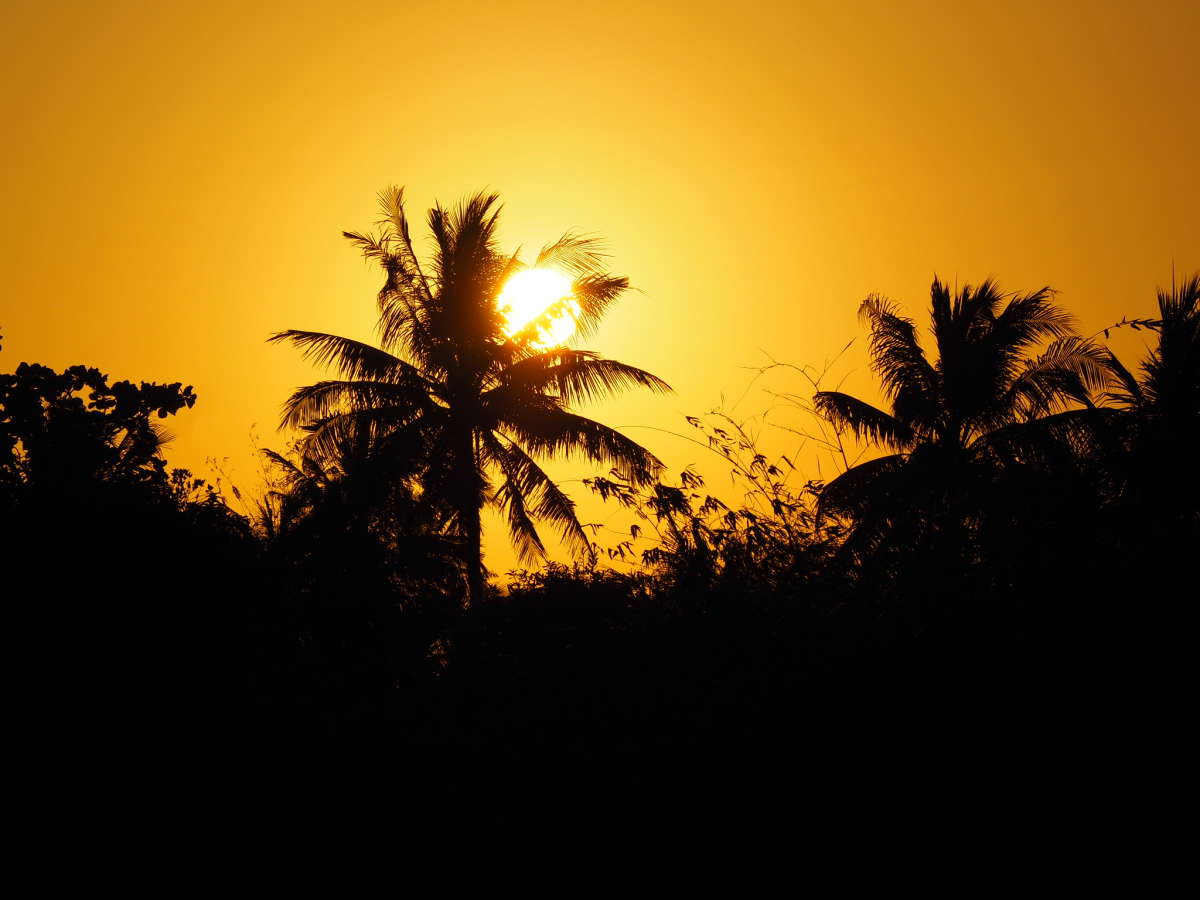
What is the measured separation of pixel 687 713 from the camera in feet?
22.6

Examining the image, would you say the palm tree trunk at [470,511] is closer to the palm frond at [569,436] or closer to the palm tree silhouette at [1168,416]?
the palm frond at [569,436]

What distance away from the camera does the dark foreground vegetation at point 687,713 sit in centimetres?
603

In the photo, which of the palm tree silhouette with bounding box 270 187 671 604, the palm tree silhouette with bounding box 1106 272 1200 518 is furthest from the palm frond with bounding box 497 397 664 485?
the palm tree silhouette with bounding box 1106 272 1200 518

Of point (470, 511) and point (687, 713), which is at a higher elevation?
point (470, 511)

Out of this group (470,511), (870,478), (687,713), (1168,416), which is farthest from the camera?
(470,511)

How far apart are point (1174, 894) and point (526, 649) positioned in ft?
16.3

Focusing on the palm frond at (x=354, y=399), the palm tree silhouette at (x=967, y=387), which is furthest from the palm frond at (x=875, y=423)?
the palm frond at (x=354, y=399)

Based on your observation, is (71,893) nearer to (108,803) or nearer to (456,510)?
(108,803)

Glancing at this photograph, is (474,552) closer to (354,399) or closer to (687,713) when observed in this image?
(354,399)

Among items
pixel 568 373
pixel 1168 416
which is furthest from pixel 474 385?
pixel 1168 416

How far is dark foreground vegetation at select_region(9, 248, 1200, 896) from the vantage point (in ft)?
19.8

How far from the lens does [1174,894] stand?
5254mm

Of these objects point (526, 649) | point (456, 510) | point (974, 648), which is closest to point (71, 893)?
point (526, 649)

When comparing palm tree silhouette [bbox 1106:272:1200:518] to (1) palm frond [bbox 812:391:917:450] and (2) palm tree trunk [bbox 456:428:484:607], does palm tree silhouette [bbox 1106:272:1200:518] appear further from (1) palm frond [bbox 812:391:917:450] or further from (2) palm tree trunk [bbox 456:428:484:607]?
(2) palm tree trunk [bbox 456:428:484:607]
